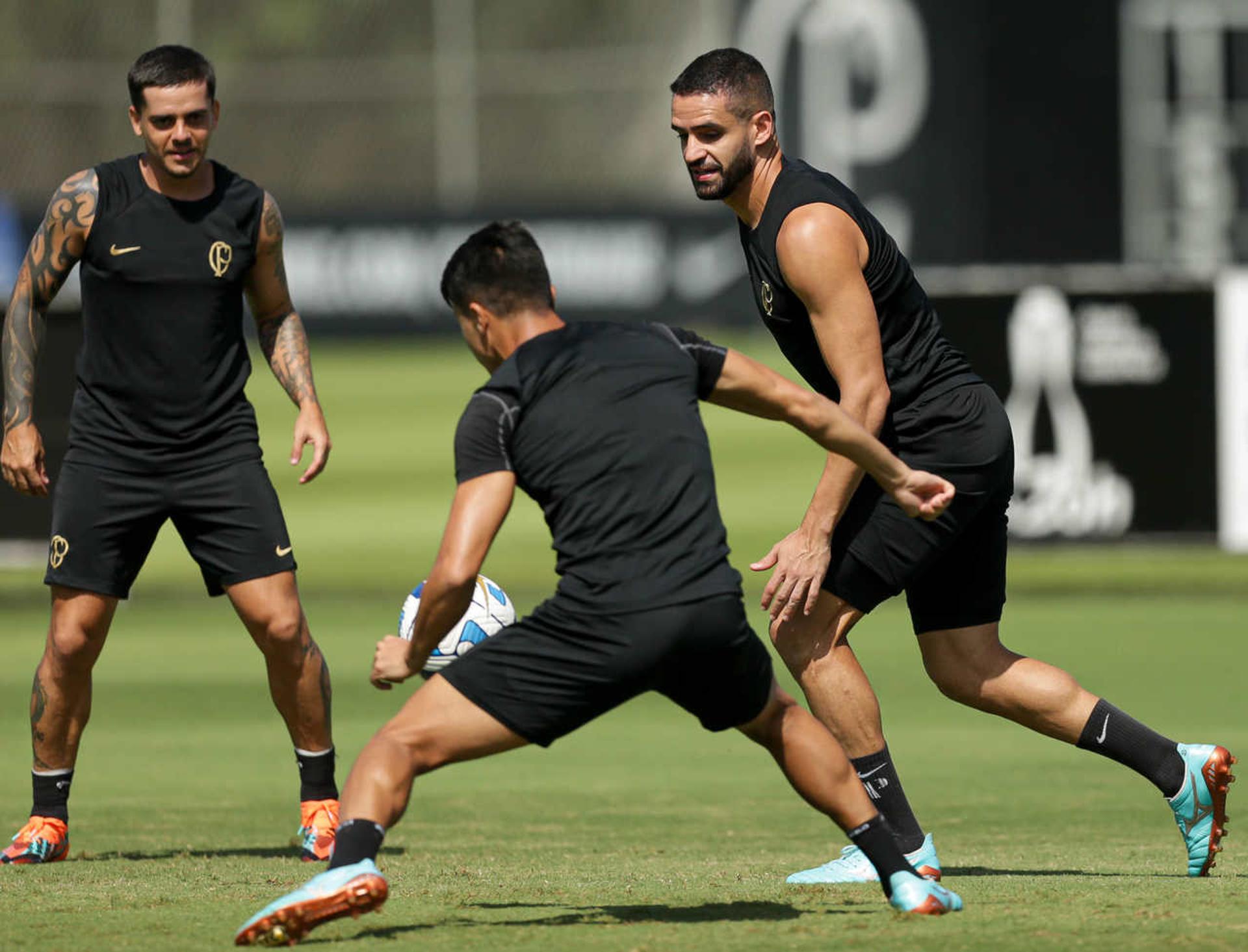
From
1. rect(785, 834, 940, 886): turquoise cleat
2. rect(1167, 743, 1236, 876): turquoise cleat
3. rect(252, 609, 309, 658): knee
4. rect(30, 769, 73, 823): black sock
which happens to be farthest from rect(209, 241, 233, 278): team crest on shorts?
rect(1167, 743, 1236, 876): turquoise cleat

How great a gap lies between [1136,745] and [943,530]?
3.14 ft

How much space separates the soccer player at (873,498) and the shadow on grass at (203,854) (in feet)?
6.00

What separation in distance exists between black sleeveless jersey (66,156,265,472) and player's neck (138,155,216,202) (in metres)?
0.02

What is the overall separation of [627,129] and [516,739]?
25.0m

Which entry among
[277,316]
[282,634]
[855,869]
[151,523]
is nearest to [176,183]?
[277,316]

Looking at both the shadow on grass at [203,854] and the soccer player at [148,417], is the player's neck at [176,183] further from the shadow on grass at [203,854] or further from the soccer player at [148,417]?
the shadow on grass at [203,854]

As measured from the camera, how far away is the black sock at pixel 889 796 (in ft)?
21.7

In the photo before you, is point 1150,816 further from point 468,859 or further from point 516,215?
point 516,215

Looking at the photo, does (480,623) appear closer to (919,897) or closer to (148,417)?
(148,417)

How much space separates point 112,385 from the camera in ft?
24.5

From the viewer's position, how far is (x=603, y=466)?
18.1 feet

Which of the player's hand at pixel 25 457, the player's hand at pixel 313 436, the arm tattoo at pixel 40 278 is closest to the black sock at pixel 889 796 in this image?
the player's hand at pixel 313 436

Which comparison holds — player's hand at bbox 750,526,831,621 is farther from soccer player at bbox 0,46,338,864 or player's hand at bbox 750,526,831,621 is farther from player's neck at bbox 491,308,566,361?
soccer player at bbox 0,46,338,864

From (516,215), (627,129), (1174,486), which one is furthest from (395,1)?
(1174,486)
